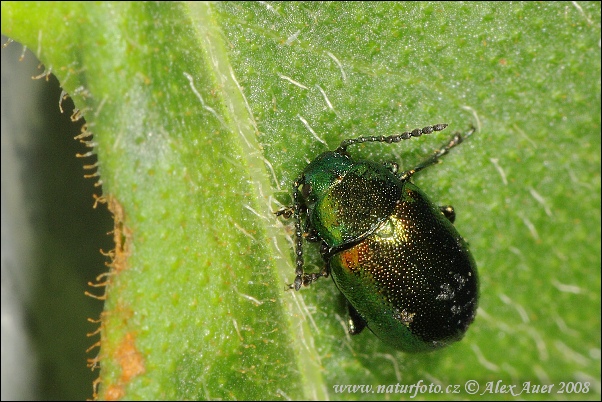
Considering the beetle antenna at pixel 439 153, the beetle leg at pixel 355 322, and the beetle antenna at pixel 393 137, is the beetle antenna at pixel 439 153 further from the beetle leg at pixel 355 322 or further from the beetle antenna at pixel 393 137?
the beetle leg at pixel 355 322

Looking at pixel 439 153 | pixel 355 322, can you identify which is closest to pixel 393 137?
pixel 439 153

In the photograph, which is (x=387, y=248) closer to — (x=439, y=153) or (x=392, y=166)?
(x=392, y=166)

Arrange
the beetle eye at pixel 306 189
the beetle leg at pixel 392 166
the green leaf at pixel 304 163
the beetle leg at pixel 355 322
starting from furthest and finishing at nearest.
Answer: the beetle leg at pixel 355 322, the beetle leg at pixel 392 166, the beetle eye at pixel 306 189, the green leaf at pixel 304 163

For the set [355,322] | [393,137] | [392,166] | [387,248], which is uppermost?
[393,137]

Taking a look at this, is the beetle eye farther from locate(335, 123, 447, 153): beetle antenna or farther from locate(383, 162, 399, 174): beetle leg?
locate(383, 162, 399, 174): beetle leg

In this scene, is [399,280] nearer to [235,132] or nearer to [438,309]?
[438,309]

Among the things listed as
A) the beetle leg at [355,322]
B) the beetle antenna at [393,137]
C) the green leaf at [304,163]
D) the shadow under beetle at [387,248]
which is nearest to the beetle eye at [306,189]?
the shadow under beetle at [387,248]
